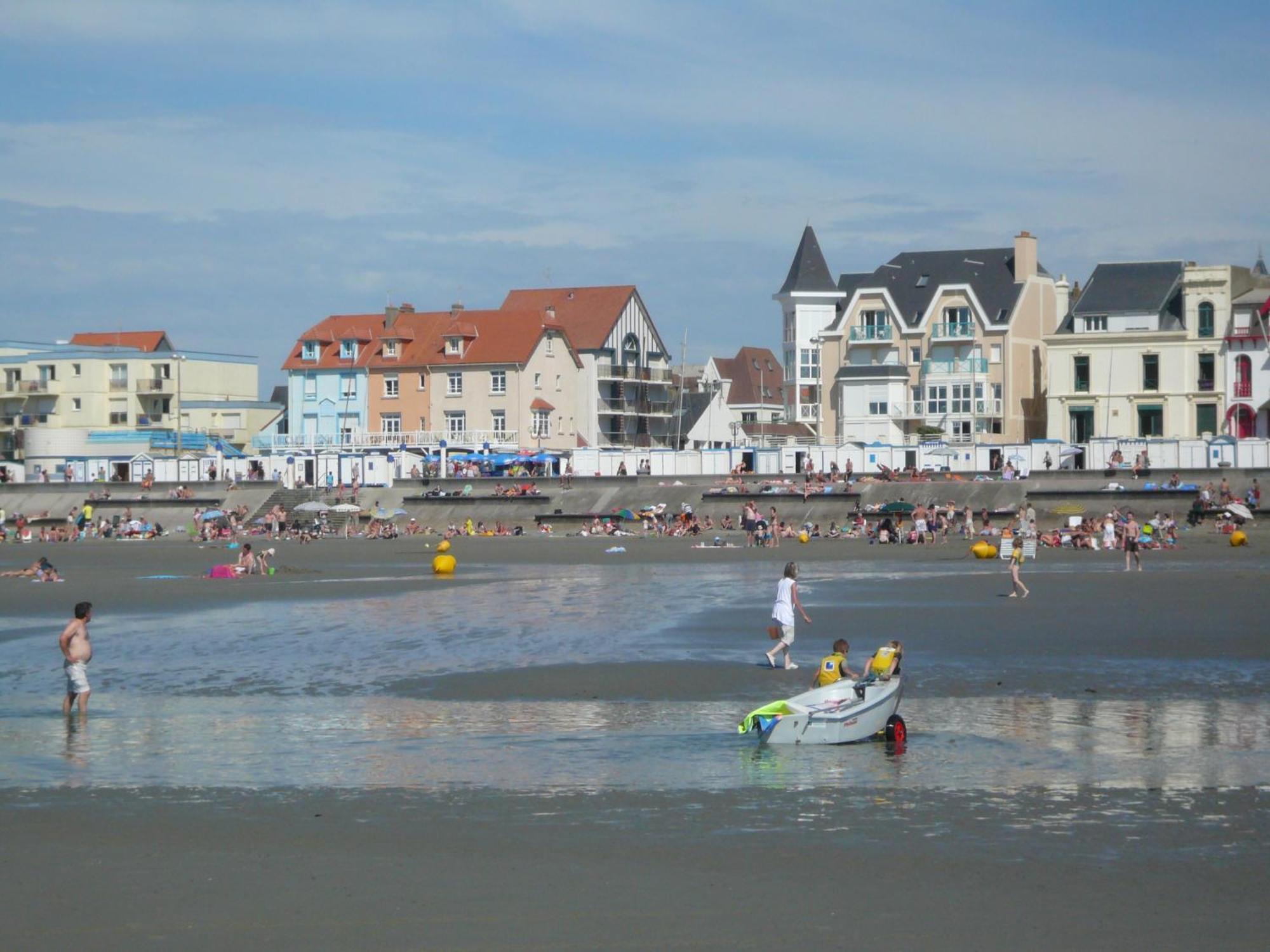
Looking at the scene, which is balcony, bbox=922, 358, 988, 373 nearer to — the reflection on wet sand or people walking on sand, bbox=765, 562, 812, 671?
people walking on sand, bbox=765, 562, 812, 671

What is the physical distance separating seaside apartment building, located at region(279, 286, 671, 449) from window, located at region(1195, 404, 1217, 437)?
1278 inches

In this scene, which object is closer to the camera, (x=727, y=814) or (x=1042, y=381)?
(x=727, y=814)

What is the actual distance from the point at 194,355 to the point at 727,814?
84453 mm

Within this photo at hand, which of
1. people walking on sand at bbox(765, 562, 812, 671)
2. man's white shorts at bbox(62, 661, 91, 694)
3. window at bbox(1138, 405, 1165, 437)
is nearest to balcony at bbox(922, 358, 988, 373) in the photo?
window at bbox(1138, 405, 1165, 437)

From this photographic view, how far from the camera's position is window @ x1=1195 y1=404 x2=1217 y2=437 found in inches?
2475

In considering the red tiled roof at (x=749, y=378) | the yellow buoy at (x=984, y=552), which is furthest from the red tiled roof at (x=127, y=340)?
the yellow buoy at (x=984, y=552)

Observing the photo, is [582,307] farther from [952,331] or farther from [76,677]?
[76,677]

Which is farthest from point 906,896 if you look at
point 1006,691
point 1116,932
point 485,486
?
point 485,486

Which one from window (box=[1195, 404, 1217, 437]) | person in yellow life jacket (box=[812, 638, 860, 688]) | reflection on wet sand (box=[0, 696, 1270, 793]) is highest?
window (box=[1195, 404, 1217, 437])

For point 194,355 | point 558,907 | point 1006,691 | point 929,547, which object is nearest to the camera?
point 558,907

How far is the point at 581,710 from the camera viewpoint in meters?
15.7

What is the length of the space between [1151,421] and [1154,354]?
288cm

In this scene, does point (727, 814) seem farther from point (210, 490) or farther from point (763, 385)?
point (763, 385)

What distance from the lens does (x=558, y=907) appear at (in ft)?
27.3
